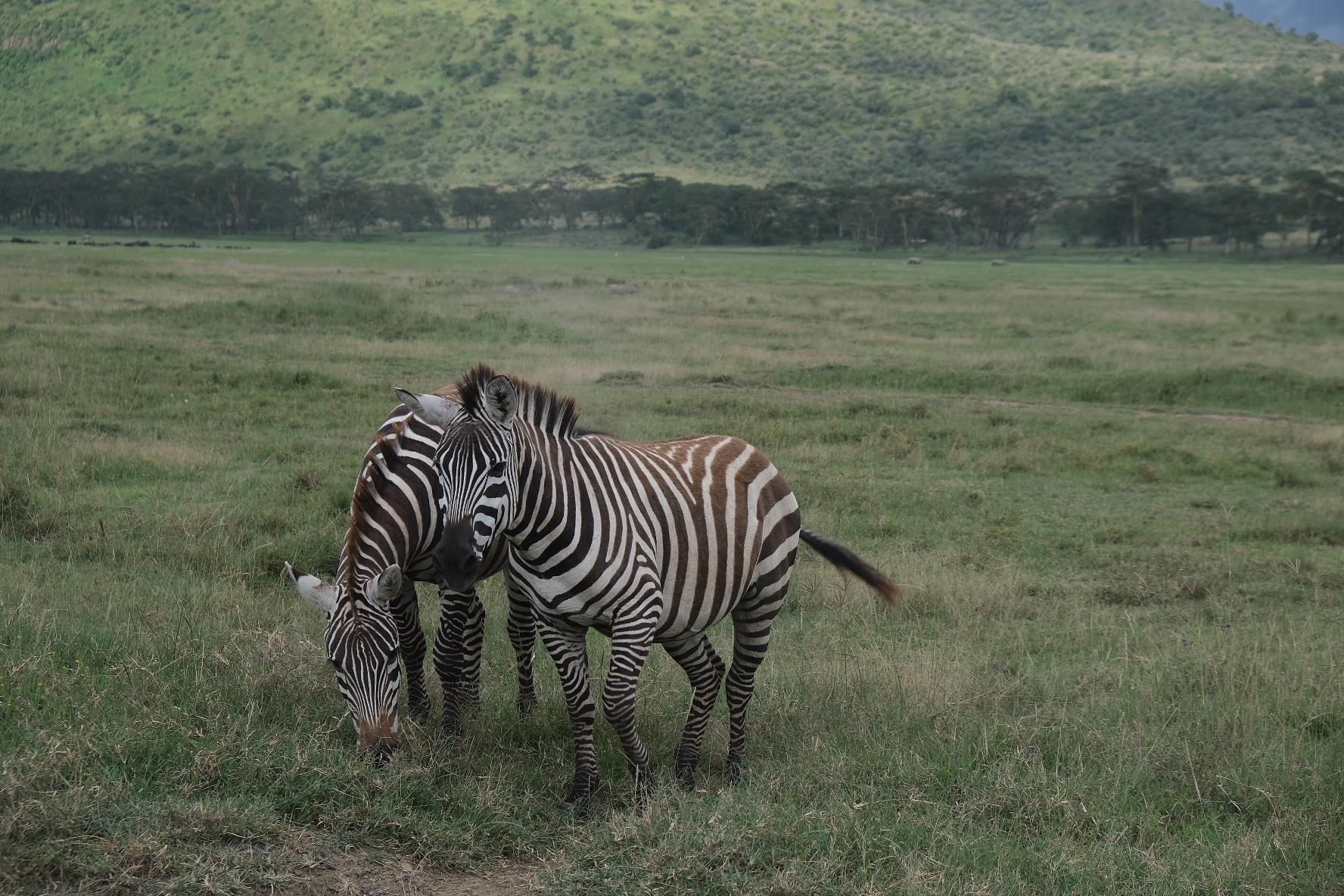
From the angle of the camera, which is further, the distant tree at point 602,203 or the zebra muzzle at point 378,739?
the distant tree at point 602,203

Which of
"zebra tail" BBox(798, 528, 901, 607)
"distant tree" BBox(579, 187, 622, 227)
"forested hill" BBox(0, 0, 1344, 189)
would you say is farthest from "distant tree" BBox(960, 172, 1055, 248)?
"zebra tail" BBox(798, 528, 901, 607)

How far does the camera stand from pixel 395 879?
3.81m

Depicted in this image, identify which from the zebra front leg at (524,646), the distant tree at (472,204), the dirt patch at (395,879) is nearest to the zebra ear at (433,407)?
the zebra front leg at (524,646)

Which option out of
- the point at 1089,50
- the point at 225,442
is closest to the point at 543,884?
the point at 225,442

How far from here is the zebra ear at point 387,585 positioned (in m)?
4.38

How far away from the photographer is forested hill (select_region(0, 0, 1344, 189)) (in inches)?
3856

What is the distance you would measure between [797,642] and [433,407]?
11.1 ft

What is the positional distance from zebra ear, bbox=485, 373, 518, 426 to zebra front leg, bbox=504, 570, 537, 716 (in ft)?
4.42

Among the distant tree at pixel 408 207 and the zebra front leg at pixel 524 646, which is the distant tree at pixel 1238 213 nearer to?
the distant tree at pixel 408 207

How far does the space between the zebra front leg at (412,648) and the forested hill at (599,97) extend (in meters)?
87.4

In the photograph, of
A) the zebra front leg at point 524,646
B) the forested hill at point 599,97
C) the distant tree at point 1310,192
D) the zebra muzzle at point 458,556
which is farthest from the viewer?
the forested hill at point 599,97

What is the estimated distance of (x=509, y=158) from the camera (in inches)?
3740

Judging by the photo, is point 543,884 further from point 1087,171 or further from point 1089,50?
point 1089,50

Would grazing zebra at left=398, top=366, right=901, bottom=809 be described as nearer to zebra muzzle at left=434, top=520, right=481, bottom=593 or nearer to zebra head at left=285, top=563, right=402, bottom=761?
zebra muzzle at left=434, top=520, right=481, bottom=593
